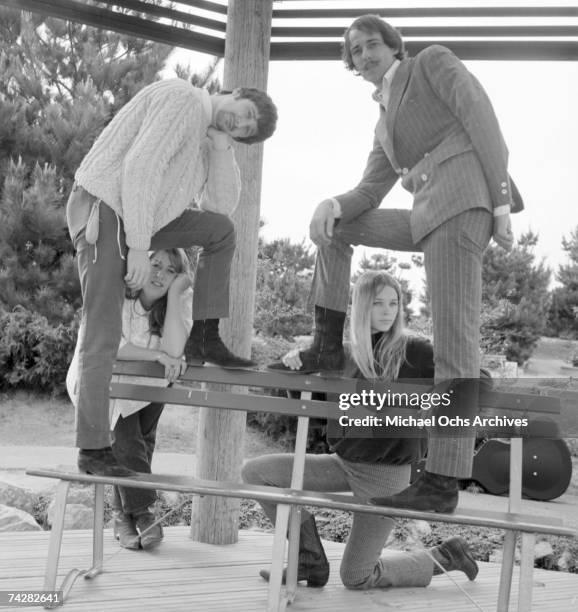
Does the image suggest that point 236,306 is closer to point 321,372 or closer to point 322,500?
point 321,372

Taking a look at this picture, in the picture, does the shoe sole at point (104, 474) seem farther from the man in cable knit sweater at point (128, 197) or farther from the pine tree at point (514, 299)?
the pine tree at point (514, 299)

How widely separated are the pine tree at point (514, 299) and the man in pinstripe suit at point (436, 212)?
895cm

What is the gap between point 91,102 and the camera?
12.2 metres

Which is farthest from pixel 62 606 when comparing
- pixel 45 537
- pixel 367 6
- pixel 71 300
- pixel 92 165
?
pixel 71 300

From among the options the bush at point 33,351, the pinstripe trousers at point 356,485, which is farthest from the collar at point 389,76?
the bush at point 33,351

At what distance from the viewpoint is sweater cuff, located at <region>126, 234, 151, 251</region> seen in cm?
317

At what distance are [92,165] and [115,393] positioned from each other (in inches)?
36.9

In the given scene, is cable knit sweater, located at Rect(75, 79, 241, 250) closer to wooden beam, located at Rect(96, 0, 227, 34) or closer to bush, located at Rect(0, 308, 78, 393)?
wooden beam, located at Rect(96, 0, 227, 34)

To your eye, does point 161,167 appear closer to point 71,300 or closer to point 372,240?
point 372,240

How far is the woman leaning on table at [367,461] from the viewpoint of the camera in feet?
11.4

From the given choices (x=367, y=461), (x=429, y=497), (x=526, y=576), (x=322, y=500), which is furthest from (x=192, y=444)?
(x=526, y=576)

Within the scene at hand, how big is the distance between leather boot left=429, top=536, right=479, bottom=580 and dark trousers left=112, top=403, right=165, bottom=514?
136 centimetres

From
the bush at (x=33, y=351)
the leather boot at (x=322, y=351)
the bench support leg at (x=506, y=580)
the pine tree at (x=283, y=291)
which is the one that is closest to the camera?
the bench support leg at (x=506, y=580)

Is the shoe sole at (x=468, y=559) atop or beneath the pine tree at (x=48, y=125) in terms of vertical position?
beneath
